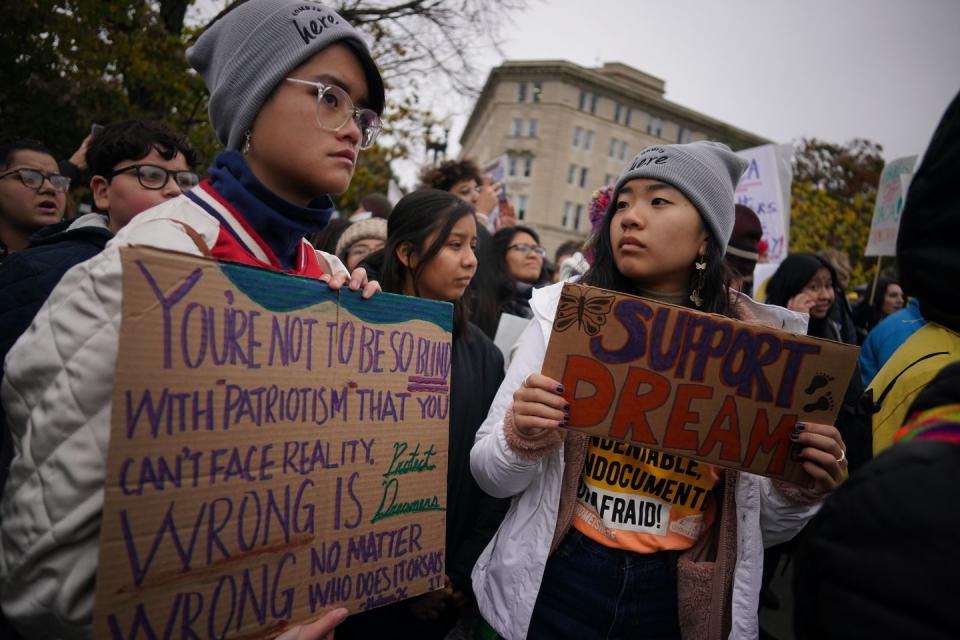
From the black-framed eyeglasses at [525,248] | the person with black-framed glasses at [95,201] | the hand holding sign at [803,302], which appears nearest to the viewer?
the person with black-framed glasses at [95,201]

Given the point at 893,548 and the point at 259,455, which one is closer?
the point at 893,548

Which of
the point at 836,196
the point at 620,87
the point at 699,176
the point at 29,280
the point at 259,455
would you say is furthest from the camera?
the point at 620,87

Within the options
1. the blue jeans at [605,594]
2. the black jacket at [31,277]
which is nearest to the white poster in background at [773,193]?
the blue jeans at [605,594]

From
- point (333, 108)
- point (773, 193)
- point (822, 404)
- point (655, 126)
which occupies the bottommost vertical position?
Result: point (822, 404)

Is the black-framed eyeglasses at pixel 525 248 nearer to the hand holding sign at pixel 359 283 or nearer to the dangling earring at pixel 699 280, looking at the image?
the dangling earring at pixel 699 280

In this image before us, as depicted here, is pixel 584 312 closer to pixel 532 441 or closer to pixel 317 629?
pixel 532 441

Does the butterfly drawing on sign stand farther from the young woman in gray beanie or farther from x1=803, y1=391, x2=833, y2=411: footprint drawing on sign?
x1=803, y1=391, x2=833, y2=411: footprint drawing on sign

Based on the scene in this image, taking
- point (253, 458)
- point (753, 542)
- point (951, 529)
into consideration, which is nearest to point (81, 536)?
point (253, 458)

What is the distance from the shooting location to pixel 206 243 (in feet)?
4.09

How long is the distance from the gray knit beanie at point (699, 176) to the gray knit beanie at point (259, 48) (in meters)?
1.08

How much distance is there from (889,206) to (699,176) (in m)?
6.76

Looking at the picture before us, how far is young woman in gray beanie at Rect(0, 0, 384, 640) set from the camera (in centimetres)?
100

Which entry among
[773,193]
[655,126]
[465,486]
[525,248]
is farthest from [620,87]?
[465,486]

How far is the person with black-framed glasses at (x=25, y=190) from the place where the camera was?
298 cm
